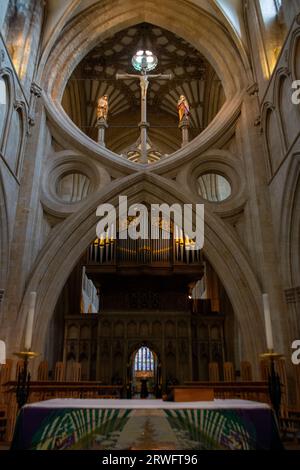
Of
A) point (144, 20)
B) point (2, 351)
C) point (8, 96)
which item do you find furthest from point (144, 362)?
point (144, 20)

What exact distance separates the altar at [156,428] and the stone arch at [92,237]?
6.18 m

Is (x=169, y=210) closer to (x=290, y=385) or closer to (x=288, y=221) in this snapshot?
(x=288, y=221)

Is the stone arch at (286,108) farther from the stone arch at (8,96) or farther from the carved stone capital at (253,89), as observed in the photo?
the stone arch at (8,96)

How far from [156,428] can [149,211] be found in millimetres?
10052

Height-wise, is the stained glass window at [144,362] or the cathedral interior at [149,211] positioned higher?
the cathedral interior at [149,211]

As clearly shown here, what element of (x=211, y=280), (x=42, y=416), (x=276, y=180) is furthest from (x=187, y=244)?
(x=42, y=416)

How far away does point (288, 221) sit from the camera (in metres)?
8.84

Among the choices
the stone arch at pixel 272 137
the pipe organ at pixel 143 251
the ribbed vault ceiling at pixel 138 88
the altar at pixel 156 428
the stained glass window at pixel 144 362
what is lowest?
the altar at pixel 156 428

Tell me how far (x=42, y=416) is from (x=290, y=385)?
257 inches

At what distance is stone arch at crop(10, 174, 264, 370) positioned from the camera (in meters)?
9.31

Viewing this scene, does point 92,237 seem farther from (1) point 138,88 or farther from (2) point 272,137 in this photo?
(1) point 138,88

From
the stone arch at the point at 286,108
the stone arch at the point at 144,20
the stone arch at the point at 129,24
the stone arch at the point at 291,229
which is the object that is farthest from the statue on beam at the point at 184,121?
the stone arch at the point at 291,229

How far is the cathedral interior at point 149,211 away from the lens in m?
8.50

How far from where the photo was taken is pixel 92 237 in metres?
10.6
